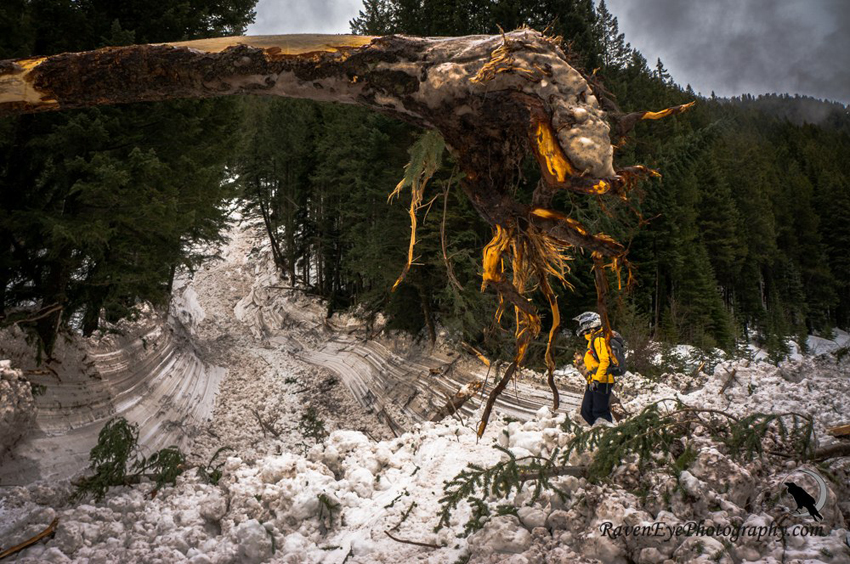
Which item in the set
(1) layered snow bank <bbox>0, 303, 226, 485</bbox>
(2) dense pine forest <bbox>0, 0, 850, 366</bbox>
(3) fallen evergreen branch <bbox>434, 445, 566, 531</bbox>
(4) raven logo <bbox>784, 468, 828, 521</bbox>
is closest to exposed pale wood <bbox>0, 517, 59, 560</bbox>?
(1) layered snow bank <bbox>0, 303, 226, 485</bbox>

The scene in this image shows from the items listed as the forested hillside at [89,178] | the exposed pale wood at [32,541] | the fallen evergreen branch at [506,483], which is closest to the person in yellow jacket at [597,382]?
the fallen evergreen branch at [506,483]

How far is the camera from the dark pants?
15.8ft

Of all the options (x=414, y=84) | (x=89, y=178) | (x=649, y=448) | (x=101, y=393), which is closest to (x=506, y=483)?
(x=649, y=448)

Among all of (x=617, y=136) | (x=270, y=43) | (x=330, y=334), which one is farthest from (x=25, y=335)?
(x=330, y=334)

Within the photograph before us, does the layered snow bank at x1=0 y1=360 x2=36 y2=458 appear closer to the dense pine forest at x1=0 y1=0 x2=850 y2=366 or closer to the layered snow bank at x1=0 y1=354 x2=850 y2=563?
the dense pine forest at x1=0 y1=0 x2=850 y2=366

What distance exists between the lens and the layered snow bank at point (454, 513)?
7.26ft

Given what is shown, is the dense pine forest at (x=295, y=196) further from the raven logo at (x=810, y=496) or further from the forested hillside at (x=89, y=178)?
the raven logo at (x=810, y=496)

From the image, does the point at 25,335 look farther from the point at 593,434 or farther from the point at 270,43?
the point at 593,434

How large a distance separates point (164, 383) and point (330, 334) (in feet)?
25.4

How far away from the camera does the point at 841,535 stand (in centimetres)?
202

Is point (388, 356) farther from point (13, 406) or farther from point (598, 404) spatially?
point (13, 406)

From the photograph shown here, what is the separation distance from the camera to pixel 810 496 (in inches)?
85.7

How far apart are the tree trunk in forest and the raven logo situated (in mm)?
1222

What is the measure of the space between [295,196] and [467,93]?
22102mm
